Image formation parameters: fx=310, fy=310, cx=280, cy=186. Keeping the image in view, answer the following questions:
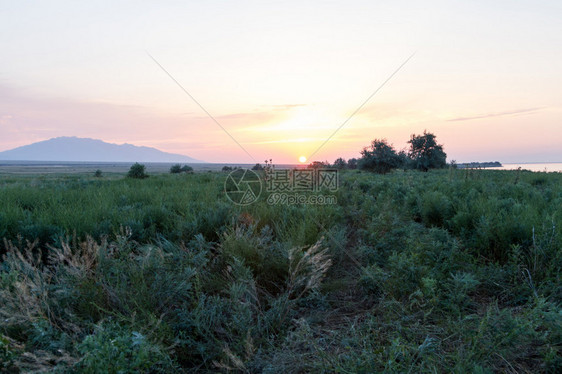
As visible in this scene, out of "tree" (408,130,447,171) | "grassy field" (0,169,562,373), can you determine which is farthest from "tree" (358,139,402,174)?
"grassy field" (0,169,562,373)

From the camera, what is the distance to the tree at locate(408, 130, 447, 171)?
129 feet

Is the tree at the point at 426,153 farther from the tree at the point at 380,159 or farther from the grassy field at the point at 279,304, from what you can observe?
the grassy field at the point at 279,304

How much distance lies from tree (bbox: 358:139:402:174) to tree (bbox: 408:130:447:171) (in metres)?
9.75

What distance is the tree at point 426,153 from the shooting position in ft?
129

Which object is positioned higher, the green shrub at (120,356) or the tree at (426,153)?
the tree at (426,153)

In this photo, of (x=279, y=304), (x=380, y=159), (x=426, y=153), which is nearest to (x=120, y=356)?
(x=279, y=304)

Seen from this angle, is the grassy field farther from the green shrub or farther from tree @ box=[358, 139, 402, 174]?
tree @ box=[358, 139, 402, 174]

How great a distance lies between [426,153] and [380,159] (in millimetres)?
13021

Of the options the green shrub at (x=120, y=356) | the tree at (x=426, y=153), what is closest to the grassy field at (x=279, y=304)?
the green shrub at (x=120, y=356)

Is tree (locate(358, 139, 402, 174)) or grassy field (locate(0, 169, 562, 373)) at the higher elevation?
tree (locate(358, 139, 402, 174))

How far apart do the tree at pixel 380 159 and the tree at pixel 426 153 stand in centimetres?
975

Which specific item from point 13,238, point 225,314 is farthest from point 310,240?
point 13,238

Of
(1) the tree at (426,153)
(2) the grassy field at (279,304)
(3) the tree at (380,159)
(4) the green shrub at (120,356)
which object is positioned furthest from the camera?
(1) the tree at (426,153)

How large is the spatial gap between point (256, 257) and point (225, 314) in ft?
3.17
